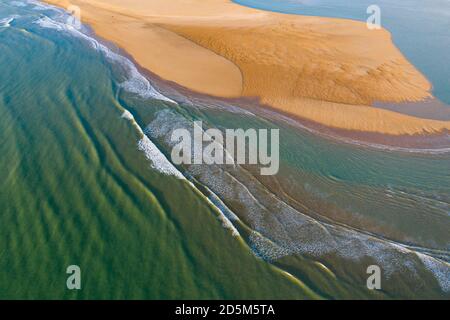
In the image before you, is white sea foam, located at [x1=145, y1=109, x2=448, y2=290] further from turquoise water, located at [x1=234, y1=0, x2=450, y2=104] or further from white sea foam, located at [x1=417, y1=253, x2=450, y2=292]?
turquoise water, located at [x1=234, y1=0, x2=450, y2=104]

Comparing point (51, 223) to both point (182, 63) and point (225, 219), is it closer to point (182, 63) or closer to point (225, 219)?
point (225, 219)

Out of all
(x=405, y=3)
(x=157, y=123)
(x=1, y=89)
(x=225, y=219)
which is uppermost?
(x=405, y=3)

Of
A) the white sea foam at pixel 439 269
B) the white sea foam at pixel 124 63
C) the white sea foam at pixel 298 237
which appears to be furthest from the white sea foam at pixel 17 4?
the white sea foam at pixel 439 269

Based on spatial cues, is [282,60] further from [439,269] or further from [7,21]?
[7,21]

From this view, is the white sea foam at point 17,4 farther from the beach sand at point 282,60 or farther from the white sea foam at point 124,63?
the beach sand at point 282,60

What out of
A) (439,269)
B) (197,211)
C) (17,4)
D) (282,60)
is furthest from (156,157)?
(17,4)

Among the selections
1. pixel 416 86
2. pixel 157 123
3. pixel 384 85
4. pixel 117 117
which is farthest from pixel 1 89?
pixel 416 86
